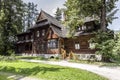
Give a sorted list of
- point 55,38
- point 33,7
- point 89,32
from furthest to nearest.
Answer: point 33,7 < point 55,38 < point 89,32

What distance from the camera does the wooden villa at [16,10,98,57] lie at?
33.2 m

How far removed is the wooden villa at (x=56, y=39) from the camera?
3325cm

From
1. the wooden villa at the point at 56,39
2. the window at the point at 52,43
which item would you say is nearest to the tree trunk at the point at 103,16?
the wooden villa at the point at 56,39

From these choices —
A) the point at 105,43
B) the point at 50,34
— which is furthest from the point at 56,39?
the point at 105,43

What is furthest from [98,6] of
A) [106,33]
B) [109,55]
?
[109,55]

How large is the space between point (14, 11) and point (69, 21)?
66.6 ft

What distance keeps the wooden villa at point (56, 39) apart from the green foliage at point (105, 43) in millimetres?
5179

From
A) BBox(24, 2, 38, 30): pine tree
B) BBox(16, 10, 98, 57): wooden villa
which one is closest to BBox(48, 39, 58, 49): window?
BBox(16, 10, 98, 57): wooden villa

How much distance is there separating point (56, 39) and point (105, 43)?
13242 mm

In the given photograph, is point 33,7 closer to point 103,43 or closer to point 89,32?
point 89,32

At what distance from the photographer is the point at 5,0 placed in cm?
4316

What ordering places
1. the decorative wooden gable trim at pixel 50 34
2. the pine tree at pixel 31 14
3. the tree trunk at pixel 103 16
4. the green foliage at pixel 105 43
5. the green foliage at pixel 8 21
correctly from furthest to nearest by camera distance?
the pine tree at pixel 31 14 < the green foliage at pixel 8 21 < the decorative wooden gable trim at pixel 50 34 < the tree trunk at pixel 103 16 < the green foliage at pixel 105 43

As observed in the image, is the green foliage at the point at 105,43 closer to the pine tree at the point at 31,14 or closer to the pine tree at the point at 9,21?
the pine tree at the point at 9,21

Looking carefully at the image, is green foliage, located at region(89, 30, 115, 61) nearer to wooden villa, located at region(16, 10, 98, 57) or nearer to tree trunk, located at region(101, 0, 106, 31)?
A: tree trunk, located at region(101, 0, 106, 31)
